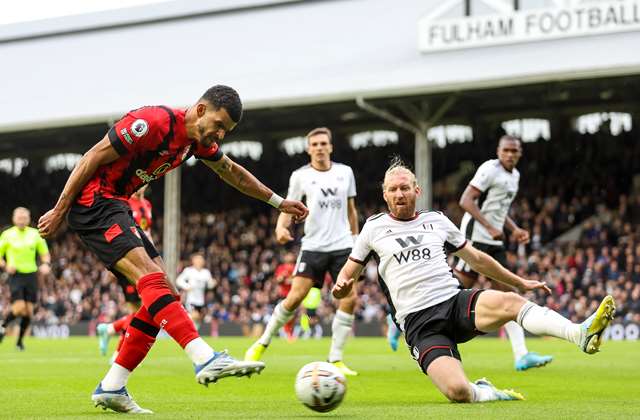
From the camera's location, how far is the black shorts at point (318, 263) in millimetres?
11094

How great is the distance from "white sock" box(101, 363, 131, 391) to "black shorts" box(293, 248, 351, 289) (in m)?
4.40

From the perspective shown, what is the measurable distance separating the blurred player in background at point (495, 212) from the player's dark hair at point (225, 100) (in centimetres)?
529

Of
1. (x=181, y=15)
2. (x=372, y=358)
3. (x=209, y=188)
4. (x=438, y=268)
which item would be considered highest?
(x=181, y=15)

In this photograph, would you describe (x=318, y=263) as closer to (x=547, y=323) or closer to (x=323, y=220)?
(x=323, y=220)

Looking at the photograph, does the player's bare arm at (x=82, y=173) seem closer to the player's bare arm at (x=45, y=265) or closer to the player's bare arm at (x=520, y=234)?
the player's bare arm at (x=520, y=234)

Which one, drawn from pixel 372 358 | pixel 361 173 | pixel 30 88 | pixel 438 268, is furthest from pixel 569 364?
pixel 30 88

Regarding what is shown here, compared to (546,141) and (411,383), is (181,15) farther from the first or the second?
(411,383)

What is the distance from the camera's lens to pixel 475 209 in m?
11.4

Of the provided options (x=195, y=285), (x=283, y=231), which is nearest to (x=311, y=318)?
(x=195, y=285)

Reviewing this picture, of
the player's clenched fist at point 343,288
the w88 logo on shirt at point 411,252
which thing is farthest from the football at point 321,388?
the w88 logo on shirt at point 411,252

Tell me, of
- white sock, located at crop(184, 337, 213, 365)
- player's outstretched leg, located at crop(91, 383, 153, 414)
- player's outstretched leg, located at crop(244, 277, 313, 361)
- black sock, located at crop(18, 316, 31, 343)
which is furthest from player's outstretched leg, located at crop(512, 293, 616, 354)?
black sock, located at crop(18, 316, 31, 343)

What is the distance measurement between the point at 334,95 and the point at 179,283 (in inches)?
228

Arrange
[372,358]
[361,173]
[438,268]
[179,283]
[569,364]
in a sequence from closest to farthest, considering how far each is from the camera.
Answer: [438,268]
[569,364]
[372,358]
[179,283]
[361,173]

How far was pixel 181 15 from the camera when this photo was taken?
33.9 m
